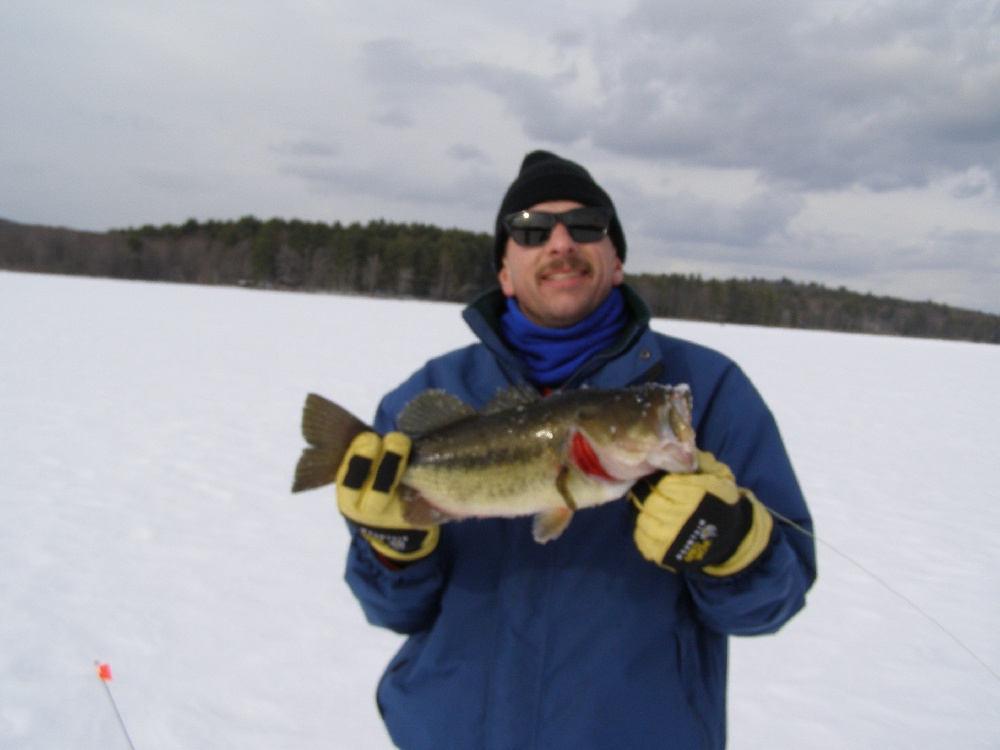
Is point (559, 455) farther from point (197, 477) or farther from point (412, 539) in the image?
point (197, 477)

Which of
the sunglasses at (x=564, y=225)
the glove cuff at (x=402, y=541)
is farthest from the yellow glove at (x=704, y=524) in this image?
the sunglasses at (x=564, y=225)

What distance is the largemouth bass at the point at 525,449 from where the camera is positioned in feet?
6.43

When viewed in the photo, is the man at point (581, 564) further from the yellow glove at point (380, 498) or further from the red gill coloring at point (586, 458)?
the red gill coloring at point (586, 458)

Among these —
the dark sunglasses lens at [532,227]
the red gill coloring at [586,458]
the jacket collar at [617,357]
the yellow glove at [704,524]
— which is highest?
the dark sunglasses lens at [532,227]

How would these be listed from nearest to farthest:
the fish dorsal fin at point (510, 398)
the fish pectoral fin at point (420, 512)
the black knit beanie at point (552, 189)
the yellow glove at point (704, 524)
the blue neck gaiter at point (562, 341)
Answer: the yellow glove at point (704, 524) → the fish pectoral fin at point (420, 512) → the fish dorsal fin at point (510, 398) → the blue neck gaiter at point (562, 341) → the black knit beanie at point (552, 189)

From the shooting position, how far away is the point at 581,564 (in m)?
2.04

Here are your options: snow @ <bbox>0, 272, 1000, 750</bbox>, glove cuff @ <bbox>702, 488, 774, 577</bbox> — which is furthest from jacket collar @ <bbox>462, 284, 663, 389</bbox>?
snow @ <bbox>0, 272, 1000, 750</bbox>

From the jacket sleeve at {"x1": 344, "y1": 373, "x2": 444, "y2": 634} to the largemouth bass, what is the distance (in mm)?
217

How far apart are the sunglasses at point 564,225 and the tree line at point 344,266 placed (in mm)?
67108

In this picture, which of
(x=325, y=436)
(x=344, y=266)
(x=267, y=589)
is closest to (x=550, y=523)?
(x=325, y=436)

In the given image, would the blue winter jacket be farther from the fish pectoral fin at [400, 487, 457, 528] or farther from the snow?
the snow

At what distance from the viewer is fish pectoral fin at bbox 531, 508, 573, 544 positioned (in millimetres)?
1942

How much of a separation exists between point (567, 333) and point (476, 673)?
1183 mm

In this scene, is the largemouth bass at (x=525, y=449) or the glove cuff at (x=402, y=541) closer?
the largemouth bass at (x=525, y=449)
